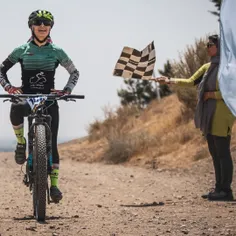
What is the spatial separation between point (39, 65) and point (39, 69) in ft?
0.14

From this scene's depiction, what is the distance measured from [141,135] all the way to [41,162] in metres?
12.9

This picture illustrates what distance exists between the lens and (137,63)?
380 inches

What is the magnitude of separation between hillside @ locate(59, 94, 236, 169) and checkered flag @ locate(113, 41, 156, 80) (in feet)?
19.6

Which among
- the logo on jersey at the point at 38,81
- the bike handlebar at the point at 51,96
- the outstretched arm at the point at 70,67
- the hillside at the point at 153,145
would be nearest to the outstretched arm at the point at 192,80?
the outstretched arm at the point at 70,67

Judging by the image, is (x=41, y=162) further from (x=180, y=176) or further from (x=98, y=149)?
(x=98, y=149)

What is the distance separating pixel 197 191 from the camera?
11.0m

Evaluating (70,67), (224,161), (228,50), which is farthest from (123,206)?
(228,50)

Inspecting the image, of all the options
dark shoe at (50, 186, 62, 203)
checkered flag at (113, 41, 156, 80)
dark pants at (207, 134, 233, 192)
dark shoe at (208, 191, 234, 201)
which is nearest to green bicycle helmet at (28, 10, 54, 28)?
dark shoe at (50, 186, 62, 203)

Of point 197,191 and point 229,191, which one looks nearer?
point 229,191

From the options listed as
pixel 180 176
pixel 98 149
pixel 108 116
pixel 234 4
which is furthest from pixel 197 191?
pixel 108 116

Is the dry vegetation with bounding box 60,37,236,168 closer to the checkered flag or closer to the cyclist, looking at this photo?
the checkered flag

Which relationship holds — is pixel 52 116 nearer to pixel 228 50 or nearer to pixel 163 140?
pixel 228 50

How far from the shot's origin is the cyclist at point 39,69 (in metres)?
7.62

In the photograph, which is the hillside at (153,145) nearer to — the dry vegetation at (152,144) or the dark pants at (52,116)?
the dry vegetation at (152,144)
